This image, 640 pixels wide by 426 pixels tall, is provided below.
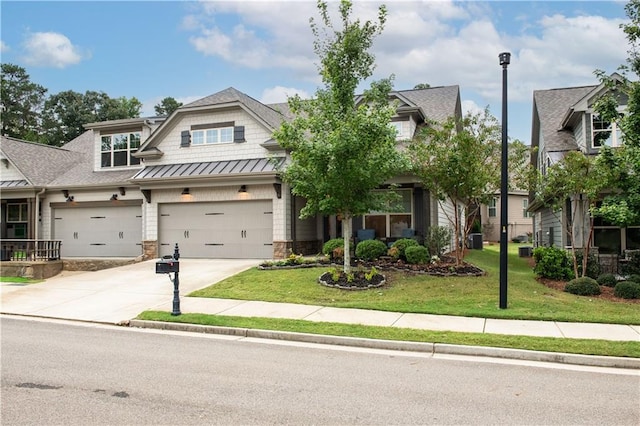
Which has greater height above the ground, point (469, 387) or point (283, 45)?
point (283, 45)

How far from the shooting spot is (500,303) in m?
10.4

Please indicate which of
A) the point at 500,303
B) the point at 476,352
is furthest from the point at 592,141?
the point at 476,352

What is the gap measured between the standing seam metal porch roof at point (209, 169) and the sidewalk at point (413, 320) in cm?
805

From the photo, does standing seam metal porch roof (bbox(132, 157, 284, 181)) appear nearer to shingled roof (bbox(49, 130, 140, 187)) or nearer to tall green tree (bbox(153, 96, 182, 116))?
shingled roof (bbox(49, 130, 140, 187))

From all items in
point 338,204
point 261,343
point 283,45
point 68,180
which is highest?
point 283,45

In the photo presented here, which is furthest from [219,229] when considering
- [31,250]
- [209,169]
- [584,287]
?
[584,287]

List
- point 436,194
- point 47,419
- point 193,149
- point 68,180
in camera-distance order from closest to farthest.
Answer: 1. point 47,419
2. point 436,194
3. point 193,149
4. point 68,180

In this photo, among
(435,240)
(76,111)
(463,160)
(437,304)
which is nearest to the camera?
(437,304)

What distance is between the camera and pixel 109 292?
44.2ft

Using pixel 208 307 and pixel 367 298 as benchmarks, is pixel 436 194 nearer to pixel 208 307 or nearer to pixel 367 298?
pixel 367 298

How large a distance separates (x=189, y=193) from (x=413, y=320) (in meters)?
13.2

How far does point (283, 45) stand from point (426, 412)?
1550 cm

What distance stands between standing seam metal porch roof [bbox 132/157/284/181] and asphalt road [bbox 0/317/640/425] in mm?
11375

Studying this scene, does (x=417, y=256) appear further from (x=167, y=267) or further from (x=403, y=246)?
(x=167, y=267)
